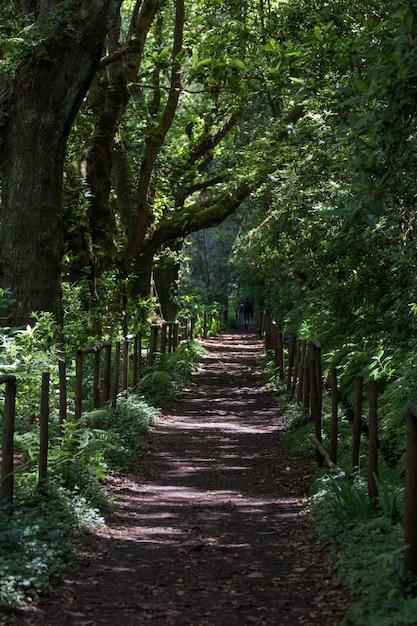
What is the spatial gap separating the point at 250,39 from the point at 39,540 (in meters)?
10.1

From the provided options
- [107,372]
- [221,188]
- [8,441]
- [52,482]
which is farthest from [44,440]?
[221,188]

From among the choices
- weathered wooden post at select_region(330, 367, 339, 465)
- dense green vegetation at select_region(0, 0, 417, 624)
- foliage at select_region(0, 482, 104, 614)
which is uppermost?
dense green vegetation at select_region(0, 0, 417, 624)

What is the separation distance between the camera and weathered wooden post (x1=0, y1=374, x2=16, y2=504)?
620 centimetres

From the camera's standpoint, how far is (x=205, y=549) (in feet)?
22.2

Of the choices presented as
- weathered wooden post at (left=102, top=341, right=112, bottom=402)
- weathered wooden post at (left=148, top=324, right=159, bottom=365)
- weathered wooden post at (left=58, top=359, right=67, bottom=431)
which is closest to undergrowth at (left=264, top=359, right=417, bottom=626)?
weathered wooden post at (left=58, top=359, right=67, bottom=431)

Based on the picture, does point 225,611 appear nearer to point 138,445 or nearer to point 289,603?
point 289,603

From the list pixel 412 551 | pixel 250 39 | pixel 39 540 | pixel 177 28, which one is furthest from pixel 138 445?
pixel 177 28

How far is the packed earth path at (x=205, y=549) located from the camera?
528cm

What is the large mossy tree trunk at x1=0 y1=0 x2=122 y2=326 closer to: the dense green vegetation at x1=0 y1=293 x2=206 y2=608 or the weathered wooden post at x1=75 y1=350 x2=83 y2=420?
the dense green vegetation at x1=0 y1=293 x2=206 y2=608

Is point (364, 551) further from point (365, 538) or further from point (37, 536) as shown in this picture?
point (37, 536)

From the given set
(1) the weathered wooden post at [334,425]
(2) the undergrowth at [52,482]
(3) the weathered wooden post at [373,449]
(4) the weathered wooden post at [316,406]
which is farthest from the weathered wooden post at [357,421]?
(2) the undergrowth at [52,482]

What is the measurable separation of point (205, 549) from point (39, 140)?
21.8 ft

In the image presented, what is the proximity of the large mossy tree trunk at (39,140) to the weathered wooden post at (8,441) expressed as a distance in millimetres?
4980

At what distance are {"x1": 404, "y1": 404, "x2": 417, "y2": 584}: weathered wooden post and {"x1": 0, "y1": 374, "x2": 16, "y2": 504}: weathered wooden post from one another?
3.00 metres
